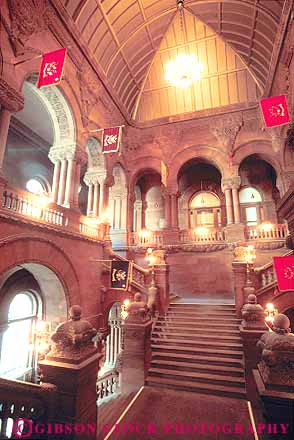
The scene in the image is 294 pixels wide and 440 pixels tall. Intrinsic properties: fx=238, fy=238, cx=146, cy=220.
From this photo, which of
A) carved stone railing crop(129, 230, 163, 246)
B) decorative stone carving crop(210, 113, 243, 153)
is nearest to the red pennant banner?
decorative stone carving crop(210, 113, 243, 153)

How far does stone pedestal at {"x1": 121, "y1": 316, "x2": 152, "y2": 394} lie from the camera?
6.64m

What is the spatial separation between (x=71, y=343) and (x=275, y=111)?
10.6 m

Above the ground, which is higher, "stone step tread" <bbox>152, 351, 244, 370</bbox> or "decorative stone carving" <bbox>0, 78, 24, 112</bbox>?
"decorative stone carving" <bbox>0, 78, 24, 112</bbox>

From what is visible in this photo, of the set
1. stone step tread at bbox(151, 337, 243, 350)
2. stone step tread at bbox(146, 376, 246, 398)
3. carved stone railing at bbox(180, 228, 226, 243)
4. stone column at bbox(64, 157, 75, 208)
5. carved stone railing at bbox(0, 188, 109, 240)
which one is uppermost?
stone column at bbox(64, 157, 75, 208)

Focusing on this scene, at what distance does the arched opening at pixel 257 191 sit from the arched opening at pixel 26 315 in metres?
14.0

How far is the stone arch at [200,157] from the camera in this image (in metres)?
15.6

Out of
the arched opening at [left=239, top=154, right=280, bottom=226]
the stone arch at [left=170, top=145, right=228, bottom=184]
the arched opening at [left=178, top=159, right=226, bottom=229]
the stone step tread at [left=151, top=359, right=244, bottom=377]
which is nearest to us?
the stone step tread at [left=151, top=359, right=244, bottom=377]

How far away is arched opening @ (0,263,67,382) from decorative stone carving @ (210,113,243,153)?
13120mm

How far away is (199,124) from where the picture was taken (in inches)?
649

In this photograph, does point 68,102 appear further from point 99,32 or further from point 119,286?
point 119,286

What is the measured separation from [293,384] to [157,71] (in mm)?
18230

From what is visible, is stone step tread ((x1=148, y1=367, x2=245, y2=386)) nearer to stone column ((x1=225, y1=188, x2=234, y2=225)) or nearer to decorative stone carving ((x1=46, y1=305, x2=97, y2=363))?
decorative stone carving ((x1=46, y1=305, x2=97, y2=363))

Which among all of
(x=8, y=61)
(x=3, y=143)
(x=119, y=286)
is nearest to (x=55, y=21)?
(x=8, y=61)

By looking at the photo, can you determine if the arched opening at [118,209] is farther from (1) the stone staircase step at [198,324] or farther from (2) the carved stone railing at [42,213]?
(1) the stone staircase step at [198,324]
